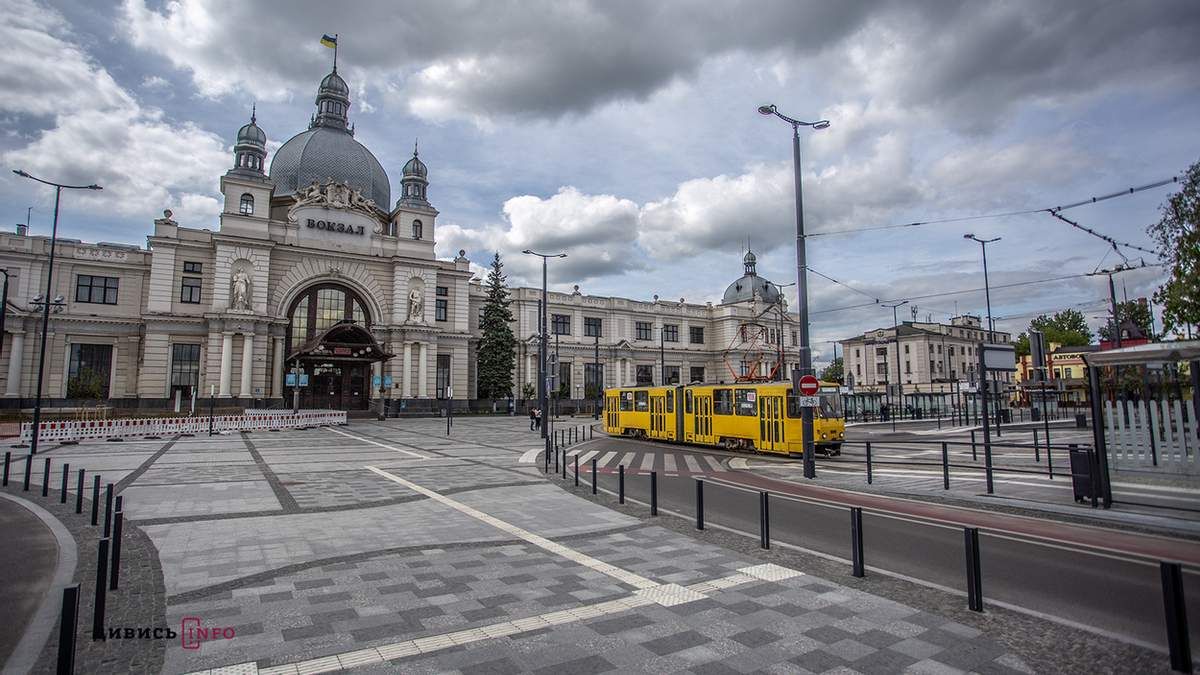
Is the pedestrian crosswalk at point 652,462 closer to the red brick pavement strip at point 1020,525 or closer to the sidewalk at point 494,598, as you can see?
the red brick pavement strip at point 1020,525

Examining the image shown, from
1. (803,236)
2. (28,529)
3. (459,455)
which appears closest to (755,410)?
(803,236)

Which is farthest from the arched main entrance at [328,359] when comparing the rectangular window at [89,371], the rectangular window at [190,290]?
the rectangular window at [89,371]

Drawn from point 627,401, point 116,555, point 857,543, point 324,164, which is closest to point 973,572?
point 857,543

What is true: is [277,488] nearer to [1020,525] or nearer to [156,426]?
[1020,525]

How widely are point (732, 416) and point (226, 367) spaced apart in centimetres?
3916

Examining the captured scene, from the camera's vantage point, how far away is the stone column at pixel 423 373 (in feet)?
172

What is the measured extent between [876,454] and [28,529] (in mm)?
23695

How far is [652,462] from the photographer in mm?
20188

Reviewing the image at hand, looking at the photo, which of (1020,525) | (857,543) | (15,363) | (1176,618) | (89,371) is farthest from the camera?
(89,371)

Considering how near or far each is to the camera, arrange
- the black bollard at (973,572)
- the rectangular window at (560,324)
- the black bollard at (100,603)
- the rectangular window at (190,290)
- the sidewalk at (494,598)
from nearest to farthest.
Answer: the sidewalk at (494,598) → the black bollard at (100,603) → the black bollard at (973,572) → the rectangular window at (190,290) → the rectangular window at (560,324)

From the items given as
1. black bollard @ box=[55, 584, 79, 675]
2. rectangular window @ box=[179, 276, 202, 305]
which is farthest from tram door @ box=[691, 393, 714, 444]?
rectangular window @ box=[179, 276, 202, 305]

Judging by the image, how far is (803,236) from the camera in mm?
16500

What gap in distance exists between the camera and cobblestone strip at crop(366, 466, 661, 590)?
6.66 metres

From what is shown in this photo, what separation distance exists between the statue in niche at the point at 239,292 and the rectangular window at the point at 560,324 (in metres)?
30.0
